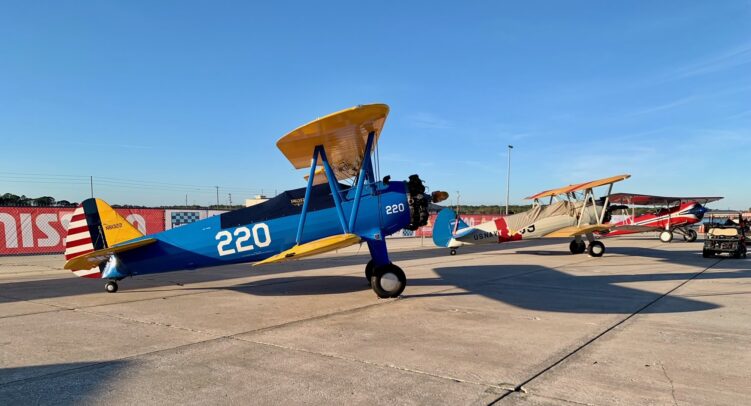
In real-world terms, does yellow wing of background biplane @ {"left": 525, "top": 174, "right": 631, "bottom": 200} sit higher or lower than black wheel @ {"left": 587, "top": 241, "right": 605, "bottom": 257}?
higher

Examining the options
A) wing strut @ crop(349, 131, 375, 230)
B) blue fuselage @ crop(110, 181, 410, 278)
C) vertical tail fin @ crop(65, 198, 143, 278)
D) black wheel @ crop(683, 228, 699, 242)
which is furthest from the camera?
black wheel @ crop(683, 228, 699, 242)

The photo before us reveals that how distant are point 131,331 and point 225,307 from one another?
1869 millimetres

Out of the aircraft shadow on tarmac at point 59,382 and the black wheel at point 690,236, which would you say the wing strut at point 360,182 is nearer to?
the aircraft shadow on tarmac at point 59,382

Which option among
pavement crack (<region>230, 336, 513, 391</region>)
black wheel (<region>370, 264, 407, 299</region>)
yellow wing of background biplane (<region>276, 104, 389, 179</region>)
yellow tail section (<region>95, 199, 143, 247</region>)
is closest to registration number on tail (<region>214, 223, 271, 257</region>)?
yellow wing of background biplane (<region>276, 104, 389, 179</region>)

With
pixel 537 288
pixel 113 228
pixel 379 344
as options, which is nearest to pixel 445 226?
pixel 537 288

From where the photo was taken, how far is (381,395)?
361 centimetres

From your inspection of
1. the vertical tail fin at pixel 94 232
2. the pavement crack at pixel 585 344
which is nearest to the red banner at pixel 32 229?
the vertical tail fin at pixel 94 232

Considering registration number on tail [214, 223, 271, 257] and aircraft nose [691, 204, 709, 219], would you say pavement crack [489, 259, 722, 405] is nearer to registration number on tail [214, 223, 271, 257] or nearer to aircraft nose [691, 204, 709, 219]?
registration number on tail [214, 223, 271, 257]

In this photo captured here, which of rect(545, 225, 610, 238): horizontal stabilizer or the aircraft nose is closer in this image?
rect(545, 225, 610, 238): horizontal stabilizer

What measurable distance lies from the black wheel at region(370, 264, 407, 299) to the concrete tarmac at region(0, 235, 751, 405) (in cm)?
20

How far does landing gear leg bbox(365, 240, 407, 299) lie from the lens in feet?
27.2

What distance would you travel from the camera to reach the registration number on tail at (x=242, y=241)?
8.42 meters

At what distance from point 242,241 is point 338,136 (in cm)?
274

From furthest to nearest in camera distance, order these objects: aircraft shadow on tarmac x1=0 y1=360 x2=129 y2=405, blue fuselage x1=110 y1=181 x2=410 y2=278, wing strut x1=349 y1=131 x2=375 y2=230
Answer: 1. blue fuselage x1=110 y1=181 x2=410 y2=278
2. wing strut x1=349 y1=131 x2=375 y2=230
3. aircraft shadow on tarmac x1=0 y1=360 x2=129 y2=405
